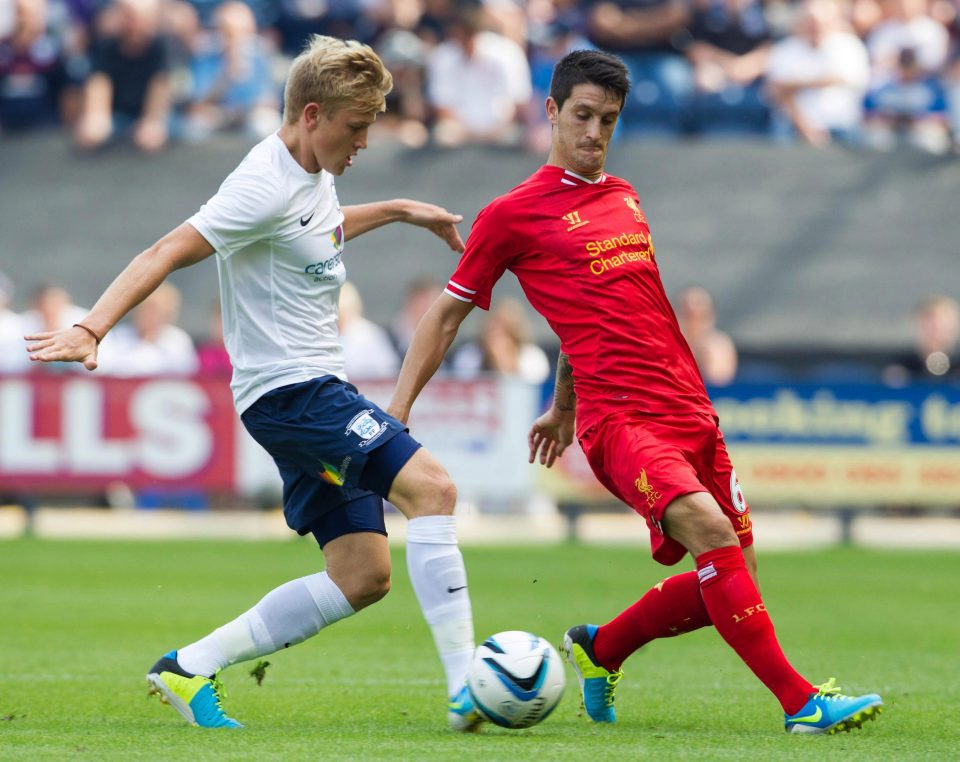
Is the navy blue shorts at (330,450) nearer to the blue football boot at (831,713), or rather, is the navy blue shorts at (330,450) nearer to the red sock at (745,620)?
the red sock at (745,620)

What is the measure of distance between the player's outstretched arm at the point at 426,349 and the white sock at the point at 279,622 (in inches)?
27.7

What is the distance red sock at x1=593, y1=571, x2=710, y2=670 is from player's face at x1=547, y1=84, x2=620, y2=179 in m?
1.56

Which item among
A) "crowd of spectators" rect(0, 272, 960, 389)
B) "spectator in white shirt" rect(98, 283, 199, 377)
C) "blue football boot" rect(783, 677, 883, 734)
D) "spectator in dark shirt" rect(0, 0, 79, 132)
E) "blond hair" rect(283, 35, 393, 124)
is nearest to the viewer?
"blue football boot" rect(783, 677, 883, 734)

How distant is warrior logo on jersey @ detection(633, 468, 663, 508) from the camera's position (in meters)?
5.75

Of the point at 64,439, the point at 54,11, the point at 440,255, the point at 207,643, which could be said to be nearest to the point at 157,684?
the point at 207,643

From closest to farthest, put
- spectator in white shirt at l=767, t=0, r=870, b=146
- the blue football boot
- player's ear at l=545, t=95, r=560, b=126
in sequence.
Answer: the blue football boot < player's ear at l=545, t=95, r=560, b=126 < spectator in white shirt at l=767, t=0, r=870, b=146

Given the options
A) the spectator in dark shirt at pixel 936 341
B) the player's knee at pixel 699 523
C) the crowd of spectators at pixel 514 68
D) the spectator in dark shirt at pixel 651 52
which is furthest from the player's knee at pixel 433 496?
the spectator in dark shirt at pixel 651 52

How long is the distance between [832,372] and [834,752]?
41.6 ft

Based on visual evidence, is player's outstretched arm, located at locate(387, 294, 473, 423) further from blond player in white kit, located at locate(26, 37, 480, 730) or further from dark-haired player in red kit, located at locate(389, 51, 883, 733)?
blond player in white kit, located at locate(26, 37, 480, 730)

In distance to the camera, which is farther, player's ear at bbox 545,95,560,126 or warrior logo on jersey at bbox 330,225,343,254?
player's ear at bbox 545,95,560,126

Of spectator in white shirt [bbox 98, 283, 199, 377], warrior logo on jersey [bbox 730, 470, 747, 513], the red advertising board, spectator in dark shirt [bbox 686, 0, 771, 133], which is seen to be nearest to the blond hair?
warrior logo on jersey [bbox 730, 470, 747, 513]

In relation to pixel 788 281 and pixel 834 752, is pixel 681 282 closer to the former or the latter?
pixel 788 281

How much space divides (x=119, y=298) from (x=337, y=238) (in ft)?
3.32

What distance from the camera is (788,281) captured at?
17.8m
